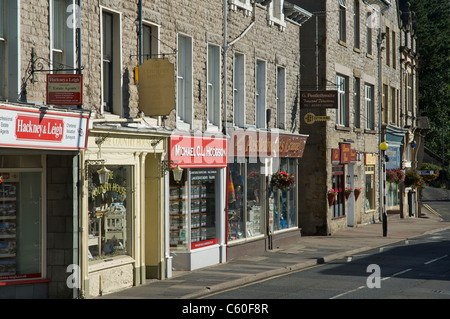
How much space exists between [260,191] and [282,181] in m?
0.97

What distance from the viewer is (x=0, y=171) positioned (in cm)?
1378

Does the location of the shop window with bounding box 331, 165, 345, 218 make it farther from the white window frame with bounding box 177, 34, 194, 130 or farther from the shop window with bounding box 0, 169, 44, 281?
the shop window with bounding box 0, 169, 44, 281

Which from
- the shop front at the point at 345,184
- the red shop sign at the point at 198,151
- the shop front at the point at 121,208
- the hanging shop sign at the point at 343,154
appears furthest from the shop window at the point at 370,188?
the shop front at the point at 121,208

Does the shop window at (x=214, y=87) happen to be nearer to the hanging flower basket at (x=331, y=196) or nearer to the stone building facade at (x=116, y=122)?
the stone building facade at (x=116, y=122)

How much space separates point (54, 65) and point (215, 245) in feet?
29.6

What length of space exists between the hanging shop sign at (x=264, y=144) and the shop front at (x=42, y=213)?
8.55m

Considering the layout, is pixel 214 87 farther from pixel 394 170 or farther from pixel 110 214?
pixel 394 170

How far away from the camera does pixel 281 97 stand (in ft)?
87.3

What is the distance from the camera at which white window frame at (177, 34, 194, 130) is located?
19938 mm

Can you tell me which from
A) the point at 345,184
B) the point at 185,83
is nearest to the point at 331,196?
the point at 345,184

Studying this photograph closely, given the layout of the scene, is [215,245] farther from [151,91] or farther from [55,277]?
[55,277]

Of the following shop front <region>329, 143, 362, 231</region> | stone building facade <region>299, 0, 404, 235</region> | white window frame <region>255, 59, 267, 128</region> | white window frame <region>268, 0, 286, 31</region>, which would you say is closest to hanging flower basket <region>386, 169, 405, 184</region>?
stone building facade <region>299, 0, 404, 235</region>

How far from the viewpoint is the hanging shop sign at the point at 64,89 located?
1347 cm

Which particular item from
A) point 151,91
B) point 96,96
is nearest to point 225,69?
point 151,91
